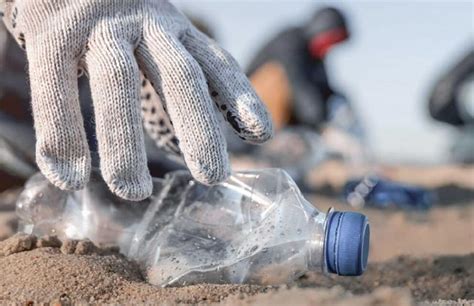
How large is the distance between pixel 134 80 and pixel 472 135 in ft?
22.3

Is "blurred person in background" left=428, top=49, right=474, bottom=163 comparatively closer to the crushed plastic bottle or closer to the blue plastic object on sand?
the blue plastic object on sand

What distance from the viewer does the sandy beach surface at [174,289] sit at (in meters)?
1.40

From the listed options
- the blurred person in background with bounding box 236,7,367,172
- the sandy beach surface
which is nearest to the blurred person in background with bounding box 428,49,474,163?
the blurred person in background with bounding box 236,7,367,172

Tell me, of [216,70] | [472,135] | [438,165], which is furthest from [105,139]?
[438,165]

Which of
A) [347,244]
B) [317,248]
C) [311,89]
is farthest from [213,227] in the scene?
[311,89]

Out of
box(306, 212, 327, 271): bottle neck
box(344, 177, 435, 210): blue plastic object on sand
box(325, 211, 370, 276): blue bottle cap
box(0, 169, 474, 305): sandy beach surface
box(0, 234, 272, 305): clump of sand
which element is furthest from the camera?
box(344, 177, 435, 210): blue plastic object on sand

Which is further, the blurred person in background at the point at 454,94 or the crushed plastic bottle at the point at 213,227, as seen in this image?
the blurred person in background at the point at 454,94

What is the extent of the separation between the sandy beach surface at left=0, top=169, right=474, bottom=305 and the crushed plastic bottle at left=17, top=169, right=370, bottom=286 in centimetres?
10

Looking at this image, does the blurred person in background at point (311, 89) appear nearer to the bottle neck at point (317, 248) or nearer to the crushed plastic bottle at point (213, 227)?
the crushed plastic bottle at point (213, 227)

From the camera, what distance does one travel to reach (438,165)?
30.1ft

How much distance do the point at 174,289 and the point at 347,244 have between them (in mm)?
373

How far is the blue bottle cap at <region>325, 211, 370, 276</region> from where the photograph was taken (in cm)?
179

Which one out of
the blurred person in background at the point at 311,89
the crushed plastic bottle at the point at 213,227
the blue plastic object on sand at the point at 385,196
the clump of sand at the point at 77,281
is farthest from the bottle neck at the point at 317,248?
the blurred person in background at the point at 311,89

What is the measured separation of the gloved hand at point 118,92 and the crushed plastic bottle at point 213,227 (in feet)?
0.82
